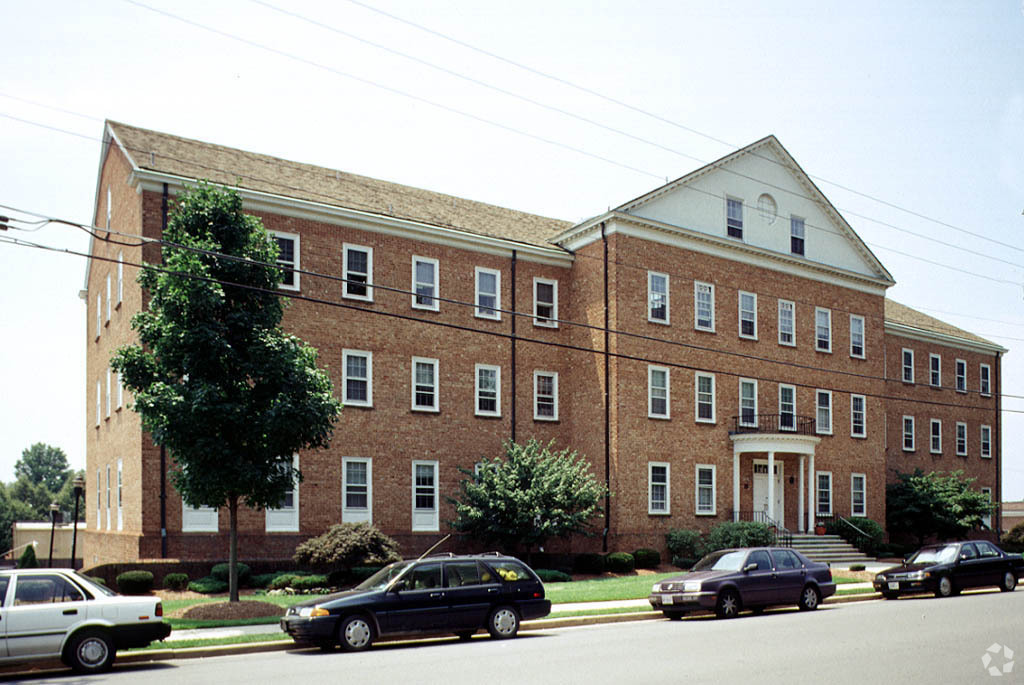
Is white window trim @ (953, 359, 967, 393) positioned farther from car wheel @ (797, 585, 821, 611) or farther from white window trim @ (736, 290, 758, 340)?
car wheel @ (797, 585, 821, 611)

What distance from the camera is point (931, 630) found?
16.3m

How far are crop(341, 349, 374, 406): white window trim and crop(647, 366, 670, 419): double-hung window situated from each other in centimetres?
1056

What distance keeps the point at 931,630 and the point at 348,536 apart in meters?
16.8

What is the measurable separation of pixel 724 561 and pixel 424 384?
15.1m

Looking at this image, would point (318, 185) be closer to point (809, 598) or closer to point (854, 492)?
point (809, 598)

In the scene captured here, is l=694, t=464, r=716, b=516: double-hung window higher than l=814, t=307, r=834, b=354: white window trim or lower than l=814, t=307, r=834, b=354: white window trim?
lower

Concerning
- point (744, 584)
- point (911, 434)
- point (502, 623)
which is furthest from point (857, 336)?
point (502, 623)

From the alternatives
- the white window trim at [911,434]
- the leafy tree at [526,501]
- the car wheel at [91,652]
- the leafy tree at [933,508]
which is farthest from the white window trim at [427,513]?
the white window trim at [911,434]

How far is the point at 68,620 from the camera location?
14.1 metres

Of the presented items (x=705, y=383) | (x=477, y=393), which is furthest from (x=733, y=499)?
(x=477, y=393)

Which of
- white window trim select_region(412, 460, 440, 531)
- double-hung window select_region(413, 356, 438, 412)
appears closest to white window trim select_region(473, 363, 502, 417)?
double-hung window select_region(413, 356, 438, 412)

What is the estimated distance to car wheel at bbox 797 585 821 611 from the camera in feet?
72.3

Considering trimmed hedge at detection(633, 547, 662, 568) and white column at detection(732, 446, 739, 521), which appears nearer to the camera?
trimmed hedge at detection(633, 547, 662, 568)

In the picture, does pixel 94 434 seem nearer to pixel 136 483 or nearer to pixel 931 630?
pixel 136 483
